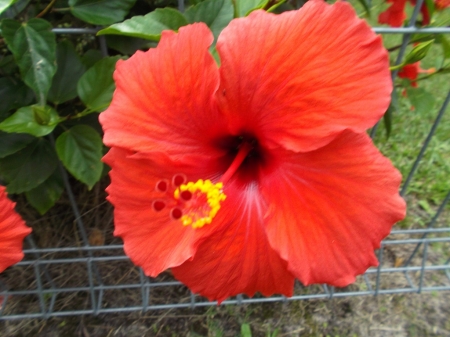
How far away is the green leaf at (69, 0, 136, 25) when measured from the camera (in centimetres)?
84

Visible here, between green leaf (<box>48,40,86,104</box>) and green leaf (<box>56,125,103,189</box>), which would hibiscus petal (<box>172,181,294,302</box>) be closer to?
green leaf (<box>56,125,103,189</box>)

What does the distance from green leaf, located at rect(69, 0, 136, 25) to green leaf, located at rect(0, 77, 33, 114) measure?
247 mm

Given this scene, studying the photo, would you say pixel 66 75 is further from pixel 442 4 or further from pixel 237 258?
pixel 442 4

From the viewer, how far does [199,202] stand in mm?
657

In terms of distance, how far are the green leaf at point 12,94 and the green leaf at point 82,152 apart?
0.15m

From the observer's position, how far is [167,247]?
70 cm

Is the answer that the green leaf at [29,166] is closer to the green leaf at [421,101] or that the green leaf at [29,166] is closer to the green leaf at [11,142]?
the green leaf at [11,142]

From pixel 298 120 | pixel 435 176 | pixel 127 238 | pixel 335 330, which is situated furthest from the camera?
pixel 435 176

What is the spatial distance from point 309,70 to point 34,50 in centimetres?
54

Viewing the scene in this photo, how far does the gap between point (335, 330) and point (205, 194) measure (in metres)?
1.10

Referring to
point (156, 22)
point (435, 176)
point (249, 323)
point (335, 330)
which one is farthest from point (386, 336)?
point (156, 22)

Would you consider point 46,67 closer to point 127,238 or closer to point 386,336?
point 127,238

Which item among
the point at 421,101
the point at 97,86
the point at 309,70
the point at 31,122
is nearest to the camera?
the point at 309,70

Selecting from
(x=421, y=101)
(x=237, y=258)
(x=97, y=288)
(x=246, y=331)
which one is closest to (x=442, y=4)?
(x=421, y=101)
